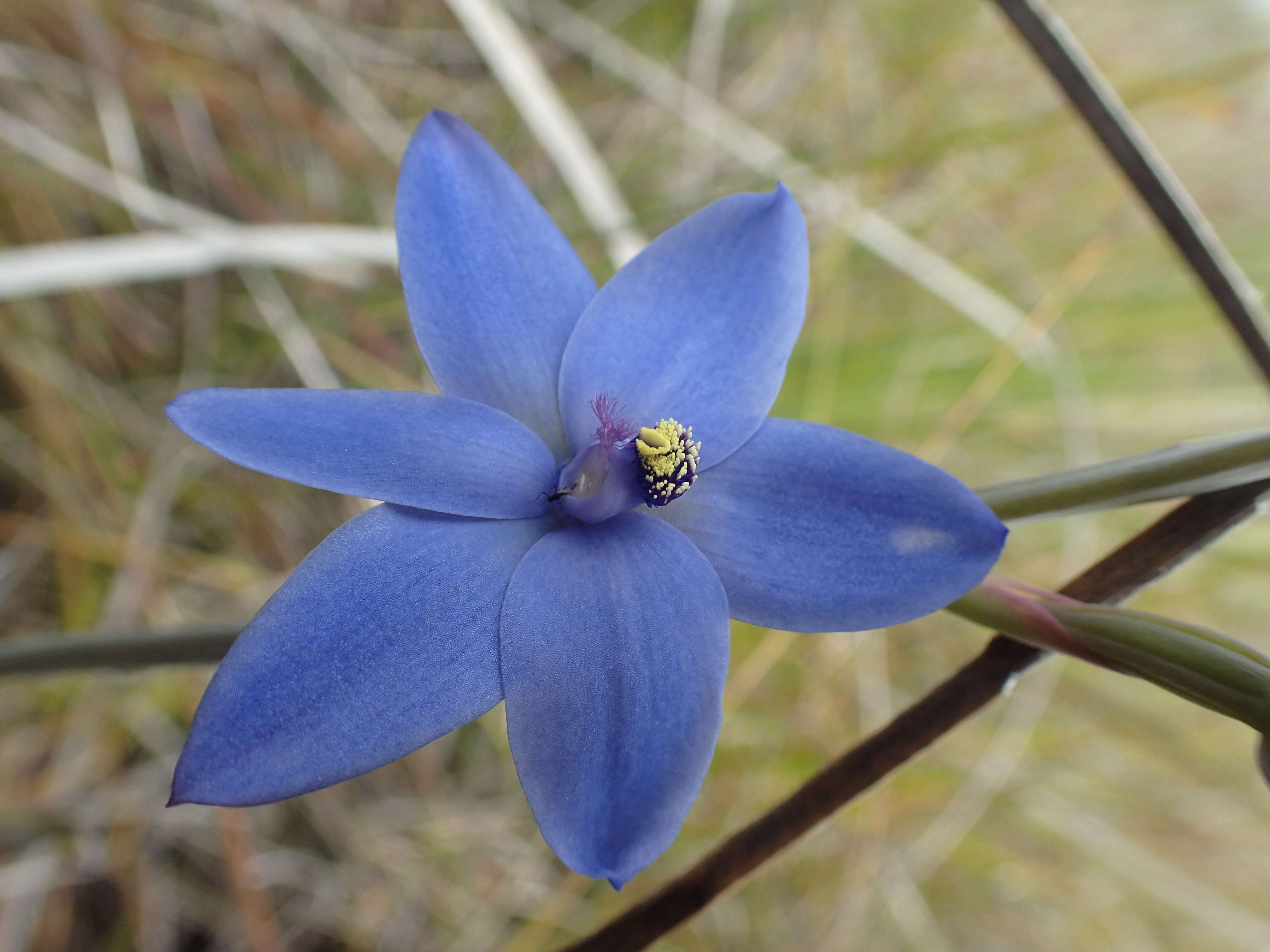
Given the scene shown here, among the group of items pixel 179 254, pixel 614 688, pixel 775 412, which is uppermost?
pixel 614 688

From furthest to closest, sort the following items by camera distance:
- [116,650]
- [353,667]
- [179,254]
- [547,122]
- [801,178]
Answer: [801,178], [547,122], [179,254], [116,650], [353,667]

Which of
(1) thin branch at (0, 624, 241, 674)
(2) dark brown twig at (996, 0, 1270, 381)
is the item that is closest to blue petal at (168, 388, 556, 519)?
(1) thin branch at (0, 624, 241, 674)

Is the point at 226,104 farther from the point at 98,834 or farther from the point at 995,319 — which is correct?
the point at 995,319

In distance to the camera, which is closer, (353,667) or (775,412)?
(353,667)

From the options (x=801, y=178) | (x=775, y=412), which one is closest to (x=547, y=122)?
(x=801, y=178)

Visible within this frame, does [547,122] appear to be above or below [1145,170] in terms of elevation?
below

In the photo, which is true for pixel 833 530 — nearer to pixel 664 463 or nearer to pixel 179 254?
pixel 664 463

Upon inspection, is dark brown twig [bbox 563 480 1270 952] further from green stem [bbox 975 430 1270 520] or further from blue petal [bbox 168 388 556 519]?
blue petal [bbox 168 388 556 519]

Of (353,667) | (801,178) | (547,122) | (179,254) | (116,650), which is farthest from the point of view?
(801,178)
